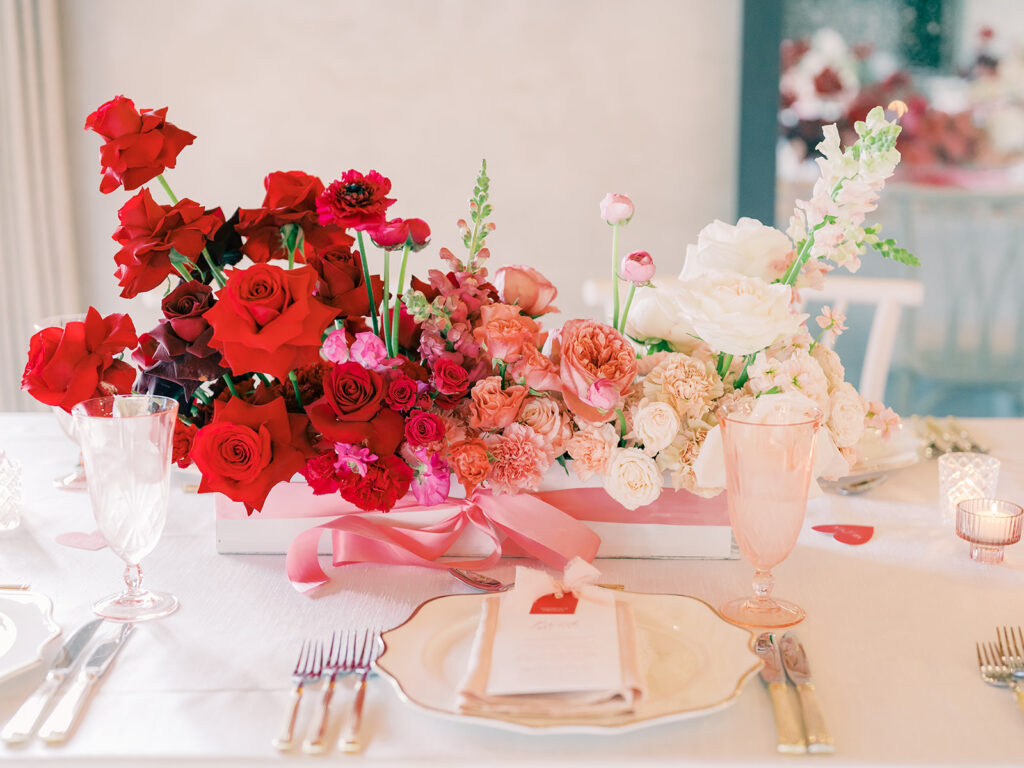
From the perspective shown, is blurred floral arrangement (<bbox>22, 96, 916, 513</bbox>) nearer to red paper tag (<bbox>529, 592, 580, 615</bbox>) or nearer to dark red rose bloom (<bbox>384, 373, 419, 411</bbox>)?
dark red rose bloom (<bbox>384, 373, 419, 411</bbox>)

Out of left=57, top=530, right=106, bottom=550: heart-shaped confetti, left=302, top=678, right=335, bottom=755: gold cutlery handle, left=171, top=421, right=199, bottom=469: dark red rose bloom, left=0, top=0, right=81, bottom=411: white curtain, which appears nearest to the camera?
left=302, top=678, right=335, bottom=755: gold cutlery handle

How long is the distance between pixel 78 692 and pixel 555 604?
421 mm

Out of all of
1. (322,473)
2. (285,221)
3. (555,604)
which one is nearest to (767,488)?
(555,604)

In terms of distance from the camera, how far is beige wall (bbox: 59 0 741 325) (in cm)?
298

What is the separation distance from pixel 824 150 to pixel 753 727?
566 millimetres

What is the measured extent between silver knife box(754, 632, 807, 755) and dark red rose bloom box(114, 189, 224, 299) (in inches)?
27.1

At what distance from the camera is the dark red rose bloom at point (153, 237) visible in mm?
995

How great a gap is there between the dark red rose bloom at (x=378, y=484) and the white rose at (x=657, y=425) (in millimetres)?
258

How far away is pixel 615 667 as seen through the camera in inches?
31.5

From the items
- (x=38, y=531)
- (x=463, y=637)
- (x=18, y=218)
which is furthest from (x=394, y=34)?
(x=463, y=637)

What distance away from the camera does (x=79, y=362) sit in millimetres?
1031

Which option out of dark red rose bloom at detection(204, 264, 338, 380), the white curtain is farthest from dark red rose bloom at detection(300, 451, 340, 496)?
the white curtain

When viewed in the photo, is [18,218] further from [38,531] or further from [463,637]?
[463,637]

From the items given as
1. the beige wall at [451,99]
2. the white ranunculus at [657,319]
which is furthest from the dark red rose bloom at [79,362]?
the beige wall at [451,99]
